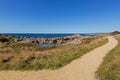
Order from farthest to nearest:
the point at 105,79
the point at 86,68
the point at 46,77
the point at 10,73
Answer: the point at 86,68 → the point at 10,73 → the point at 46,77 → the point at 105,79

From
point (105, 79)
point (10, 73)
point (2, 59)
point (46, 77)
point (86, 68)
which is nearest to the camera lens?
point (105, 79)

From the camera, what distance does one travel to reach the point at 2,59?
13570 millimetres

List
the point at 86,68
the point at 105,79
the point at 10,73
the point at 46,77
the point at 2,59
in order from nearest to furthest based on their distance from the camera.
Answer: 1. the point at 105,79
2. the point at 46,77
3. the point at 10,73
4. the point at 86,68
5. the point at 2,59

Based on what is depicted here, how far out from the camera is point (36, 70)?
11.2 meters

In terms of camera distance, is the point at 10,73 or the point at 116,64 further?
the point at 116,64

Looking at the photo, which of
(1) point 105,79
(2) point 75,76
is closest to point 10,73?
(2) point 75,76

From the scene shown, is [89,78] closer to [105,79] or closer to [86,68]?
[105,79]

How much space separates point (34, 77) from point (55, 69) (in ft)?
7.01

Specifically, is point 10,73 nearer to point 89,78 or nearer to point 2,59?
point 2,59

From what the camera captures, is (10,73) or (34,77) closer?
(34,77)

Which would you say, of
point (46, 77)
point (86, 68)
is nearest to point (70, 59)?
point (86, 68)

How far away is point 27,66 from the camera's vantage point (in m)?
12.0

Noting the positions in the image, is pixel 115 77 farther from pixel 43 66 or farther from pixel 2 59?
pixel 2 59

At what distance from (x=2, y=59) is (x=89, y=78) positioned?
8.00m
